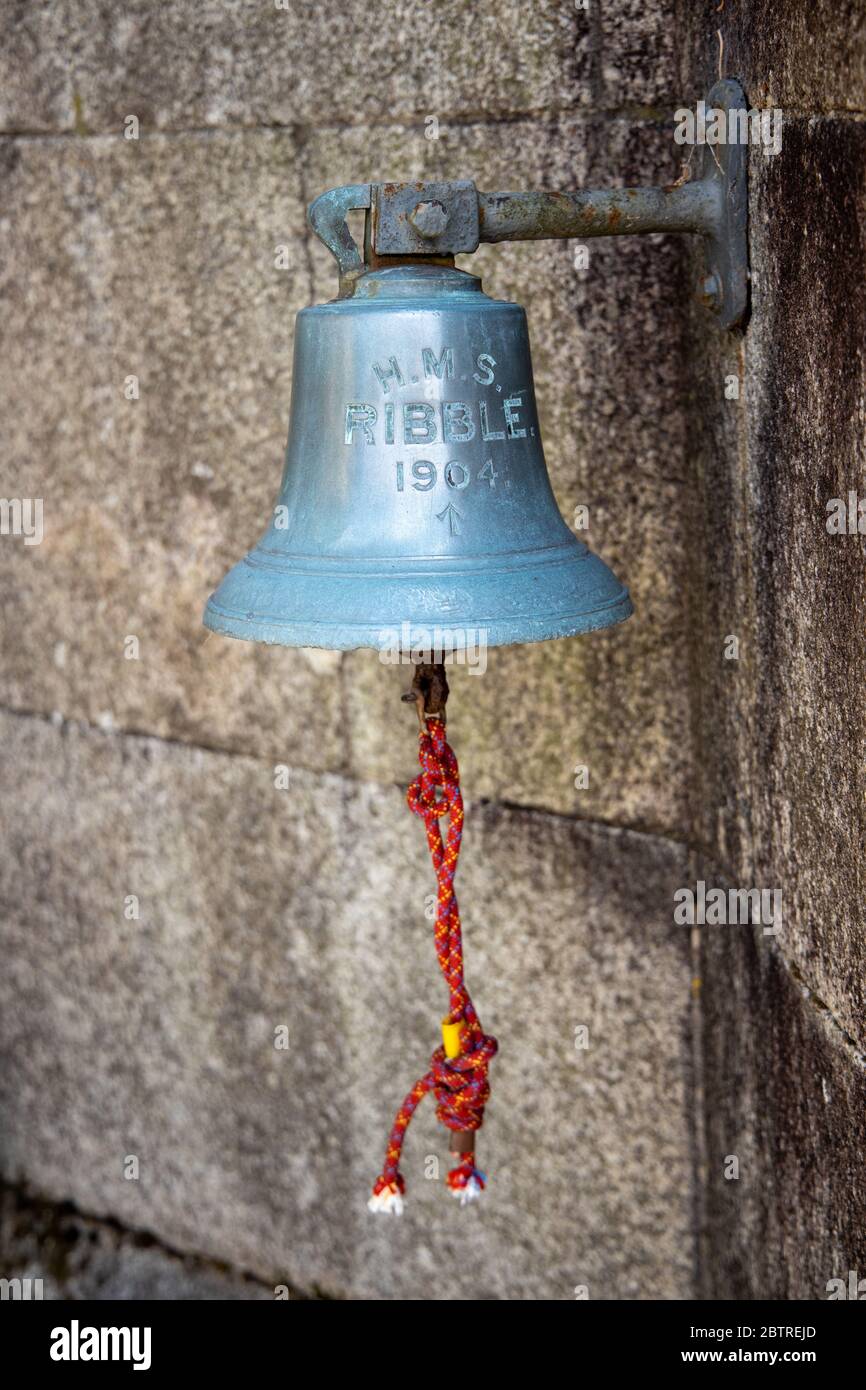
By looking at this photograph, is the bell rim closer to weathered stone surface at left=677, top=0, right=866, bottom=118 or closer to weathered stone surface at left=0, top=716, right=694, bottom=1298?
weathered stone surface at left=677, top=0, right=866, bottom=118

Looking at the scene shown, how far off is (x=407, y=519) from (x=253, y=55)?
1.13 metres

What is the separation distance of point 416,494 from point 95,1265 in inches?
84.3

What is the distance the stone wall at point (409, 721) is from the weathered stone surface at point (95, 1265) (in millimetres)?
10

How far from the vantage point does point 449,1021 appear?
69.1 inches

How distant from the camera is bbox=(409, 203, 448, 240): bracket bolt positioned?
151 cm

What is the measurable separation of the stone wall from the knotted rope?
0.38m

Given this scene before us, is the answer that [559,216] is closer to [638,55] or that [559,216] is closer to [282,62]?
[638,55]

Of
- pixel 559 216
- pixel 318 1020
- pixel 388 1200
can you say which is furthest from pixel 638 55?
pixel 318 1020

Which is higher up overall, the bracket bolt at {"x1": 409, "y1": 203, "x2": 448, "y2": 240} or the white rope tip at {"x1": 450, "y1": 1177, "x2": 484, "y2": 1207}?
the bracket bolt at {"x1": 409, "y1": 203, "x2": 448, "y2": 240}

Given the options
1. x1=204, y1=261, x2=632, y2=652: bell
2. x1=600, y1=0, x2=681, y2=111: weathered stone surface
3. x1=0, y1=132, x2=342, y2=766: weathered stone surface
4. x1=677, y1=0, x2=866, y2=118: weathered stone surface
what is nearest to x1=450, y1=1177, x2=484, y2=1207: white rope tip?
x1=204, y1=261, x2=632, y2=652: bell

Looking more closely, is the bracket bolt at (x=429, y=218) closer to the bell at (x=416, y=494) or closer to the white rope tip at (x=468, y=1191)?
the bell at (x=416, y=494)

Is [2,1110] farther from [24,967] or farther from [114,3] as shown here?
[114,3]

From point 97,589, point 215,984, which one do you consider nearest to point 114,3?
point 97,589
